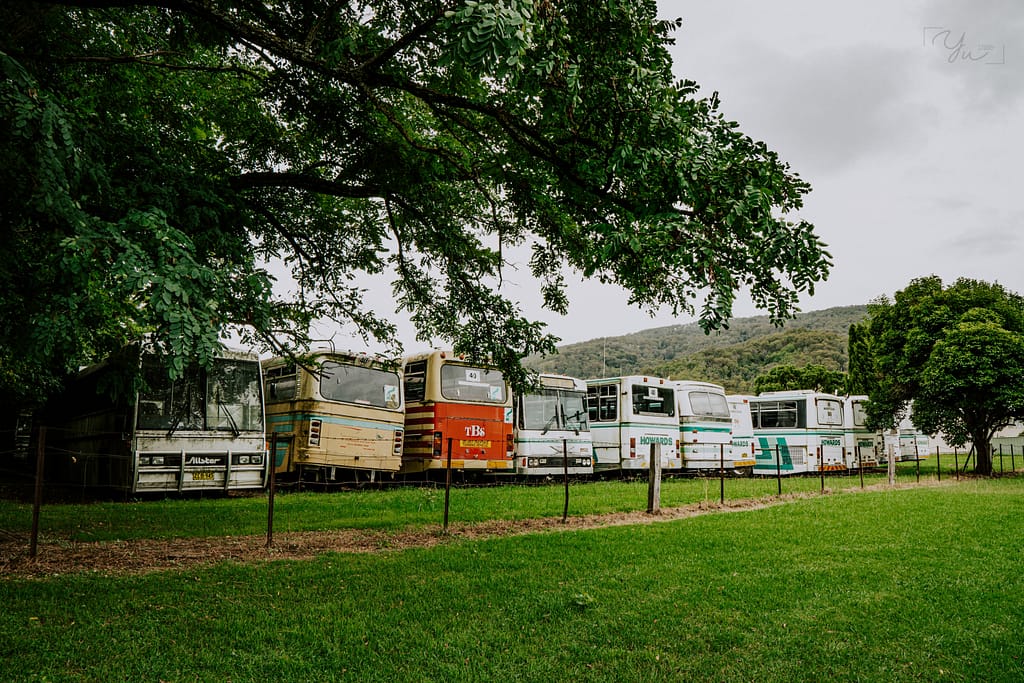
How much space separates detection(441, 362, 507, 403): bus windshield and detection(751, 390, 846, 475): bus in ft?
41.0

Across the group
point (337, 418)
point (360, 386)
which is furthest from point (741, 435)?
point (337, 418)

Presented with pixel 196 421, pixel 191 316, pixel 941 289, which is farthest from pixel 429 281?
pixel 941 289

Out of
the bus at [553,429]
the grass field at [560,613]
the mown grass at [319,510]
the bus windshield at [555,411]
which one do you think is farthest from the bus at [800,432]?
the grass field at [560,613]

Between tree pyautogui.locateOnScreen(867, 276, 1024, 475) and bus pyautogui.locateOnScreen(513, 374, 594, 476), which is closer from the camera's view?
bus pyautogui.locateOnScreen(513, 374, 594, 476)

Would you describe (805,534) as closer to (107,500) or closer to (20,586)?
(20,586)

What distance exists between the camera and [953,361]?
22469 millimetres

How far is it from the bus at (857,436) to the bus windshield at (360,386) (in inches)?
721

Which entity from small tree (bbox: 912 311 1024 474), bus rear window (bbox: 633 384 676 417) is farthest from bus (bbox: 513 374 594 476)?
small tree (bbox: 912 311 1024 474)

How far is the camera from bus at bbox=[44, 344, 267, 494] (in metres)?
13.5

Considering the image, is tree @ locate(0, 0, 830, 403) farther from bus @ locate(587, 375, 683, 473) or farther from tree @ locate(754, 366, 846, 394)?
tree @ locate(754, 366, 846, 394)

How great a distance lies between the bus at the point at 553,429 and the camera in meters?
19.3

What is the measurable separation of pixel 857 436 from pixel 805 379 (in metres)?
28.7

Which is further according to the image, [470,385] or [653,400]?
[653,400]

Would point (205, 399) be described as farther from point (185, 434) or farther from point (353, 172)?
point (353, 172)
